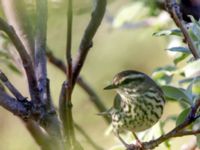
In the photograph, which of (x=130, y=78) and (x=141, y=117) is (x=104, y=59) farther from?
(x=141, y=117)

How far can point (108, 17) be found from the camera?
4.02 m

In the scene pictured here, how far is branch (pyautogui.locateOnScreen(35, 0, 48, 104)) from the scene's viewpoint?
6.22 feet

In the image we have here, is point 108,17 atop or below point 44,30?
below

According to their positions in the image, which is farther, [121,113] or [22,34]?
[121,113]

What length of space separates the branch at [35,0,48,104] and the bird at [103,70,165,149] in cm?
45

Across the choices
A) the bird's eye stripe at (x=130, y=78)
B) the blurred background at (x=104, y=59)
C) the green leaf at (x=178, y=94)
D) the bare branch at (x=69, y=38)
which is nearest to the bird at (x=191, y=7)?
the blurred background at (x=104, y=59)

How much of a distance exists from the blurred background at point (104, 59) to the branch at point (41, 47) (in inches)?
1.8

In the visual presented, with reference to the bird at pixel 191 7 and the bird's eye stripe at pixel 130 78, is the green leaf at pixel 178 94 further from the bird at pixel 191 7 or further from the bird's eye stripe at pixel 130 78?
the bird at pixel 191 7

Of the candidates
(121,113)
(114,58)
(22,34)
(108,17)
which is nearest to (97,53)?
(114,58)

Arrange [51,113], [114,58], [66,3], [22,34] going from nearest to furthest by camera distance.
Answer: [66,3]
[51,113]
[22,34]
[114,58]

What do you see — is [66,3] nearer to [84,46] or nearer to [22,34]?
[84,46]

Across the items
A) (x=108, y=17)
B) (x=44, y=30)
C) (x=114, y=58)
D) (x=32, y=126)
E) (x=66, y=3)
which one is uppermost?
(x=66, y=3)

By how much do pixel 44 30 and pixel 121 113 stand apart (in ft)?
2.67

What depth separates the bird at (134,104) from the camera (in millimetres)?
2610
